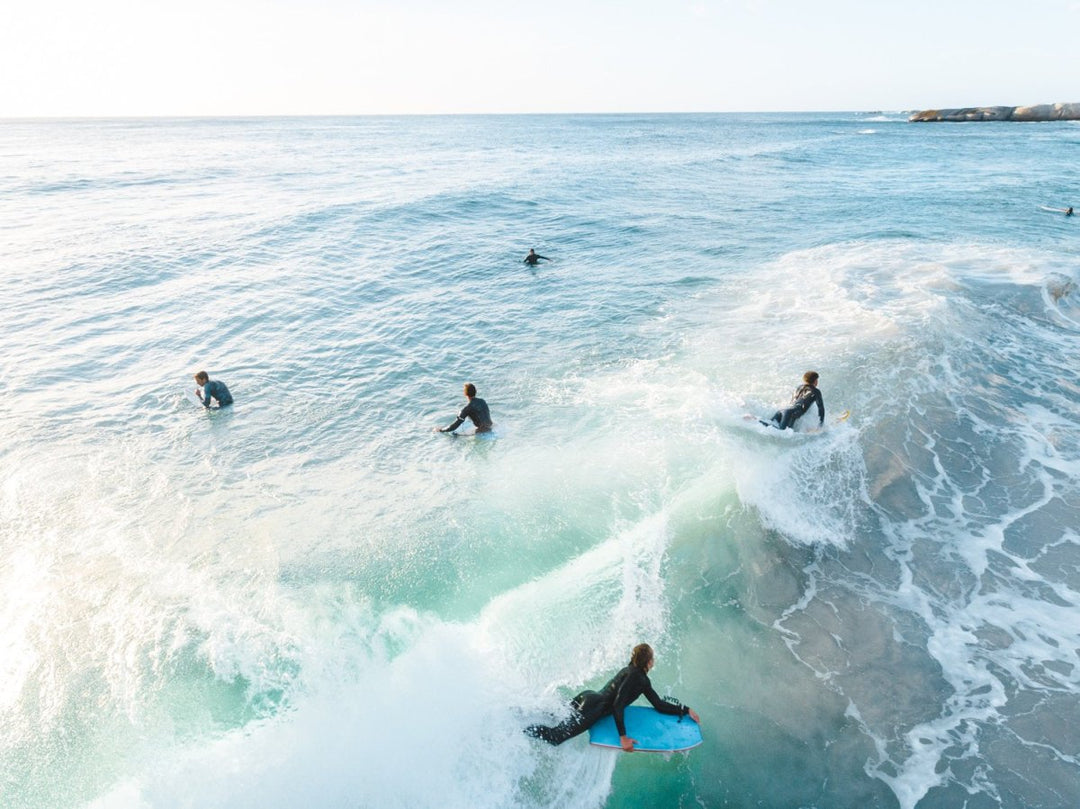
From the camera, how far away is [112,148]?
93.1m

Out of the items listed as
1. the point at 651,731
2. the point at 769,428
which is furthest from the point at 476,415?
the point at 651,731

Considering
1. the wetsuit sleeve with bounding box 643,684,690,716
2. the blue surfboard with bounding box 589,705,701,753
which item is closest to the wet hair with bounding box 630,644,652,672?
the wetsuit sleeve with bounding box 643,684,690,716

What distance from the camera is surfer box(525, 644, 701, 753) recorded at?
728 cm

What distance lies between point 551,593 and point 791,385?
33.6 ft

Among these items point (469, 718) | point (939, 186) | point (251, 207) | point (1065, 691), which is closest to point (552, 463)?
point (469, 718)

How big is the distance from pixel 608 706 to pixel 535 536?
159 inches

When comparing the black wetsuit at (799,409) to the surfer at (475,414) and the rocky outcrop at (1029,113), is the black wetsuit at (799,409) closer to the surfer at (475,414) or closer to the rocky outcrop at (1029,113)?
the surfer at (475,414)

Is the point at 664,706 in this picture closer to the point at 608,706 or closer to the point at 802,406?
the point at 608,706

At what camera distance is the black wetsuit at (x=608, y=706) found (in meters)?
7.37

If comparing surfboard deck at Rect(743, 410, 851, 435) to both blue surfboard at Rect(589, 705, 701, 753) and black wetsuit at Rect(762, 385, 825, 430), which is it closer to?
black wetsuit at Rect(762, 385, 825, 430)

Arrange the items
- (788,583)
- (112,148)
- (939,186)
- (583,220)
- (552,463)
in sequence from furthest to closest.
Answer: (112,148) → (939,186) → (583,220) → (552,463) → (788,583)

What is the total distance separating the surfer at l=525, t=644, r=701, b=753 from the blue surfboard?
83mm

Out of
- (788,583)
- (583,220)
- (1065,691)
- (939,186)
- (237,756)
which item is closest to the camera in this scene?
(237,756)

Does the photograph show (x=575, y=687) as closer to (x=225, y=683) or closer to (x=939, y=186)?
(x=225, y=683)
